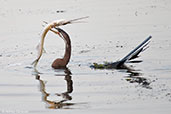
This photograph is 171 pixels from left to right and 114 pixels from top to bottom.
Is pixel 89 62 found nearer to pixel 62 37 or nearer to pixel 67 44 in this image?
pixel 67 44

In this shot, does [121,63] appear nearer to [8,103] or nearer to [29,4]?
[8,103]

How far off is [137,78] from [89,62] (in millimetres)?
2303

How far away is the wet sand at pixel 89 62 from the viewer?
8.73 meters

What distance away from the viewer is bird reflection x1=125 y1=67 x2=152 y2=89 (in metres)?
9.85

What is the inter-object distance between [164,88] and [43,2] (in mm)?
16229

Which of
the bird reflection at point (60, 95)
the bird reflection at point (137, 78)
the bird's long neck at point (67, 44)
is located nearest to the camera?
the bird reflection at point (60, 95)

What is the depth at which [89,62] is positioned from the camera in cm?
1255

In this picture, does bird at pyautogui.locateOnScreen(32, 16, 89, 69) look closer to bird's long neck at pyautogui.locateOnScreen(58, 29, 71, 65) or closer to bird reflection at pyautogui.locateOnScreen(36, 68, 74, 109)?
bird's long neck at pyautogui.locateOnScreen(58, 29, 71, 65)

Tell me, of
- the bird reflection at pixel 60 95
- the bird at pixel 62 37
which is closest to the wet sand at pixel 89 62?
the bird reflection at pixel 60 95

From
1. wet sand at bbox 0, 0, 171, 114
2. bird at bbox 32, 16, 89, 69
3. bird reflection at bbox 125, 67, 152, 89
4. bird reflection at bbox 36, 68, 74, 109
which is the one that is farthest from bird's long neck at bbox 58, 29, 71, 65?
bird reflection at bbox 125, 67, 152, 89

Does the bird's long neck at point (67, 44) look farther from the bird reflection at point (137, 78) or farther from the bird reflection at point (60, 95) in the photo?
the bird reflection at point (137, 78)

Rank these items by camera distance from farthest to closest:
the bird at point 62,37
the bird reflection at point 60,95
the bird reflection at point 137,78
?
the bird at point 62,37 → the bird reflection at point 137,78 → the bird reflection at point 60,95

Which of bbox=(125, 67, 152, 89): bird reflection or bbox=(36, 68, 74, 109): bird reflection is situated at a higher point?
bbox=(125, 67, 152, 89): bird reflection

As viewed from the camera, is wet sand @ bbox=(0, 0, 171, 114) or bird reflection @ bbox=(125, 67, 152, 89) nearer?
wet sand @ bbox=(0, 0, 171, 114)
